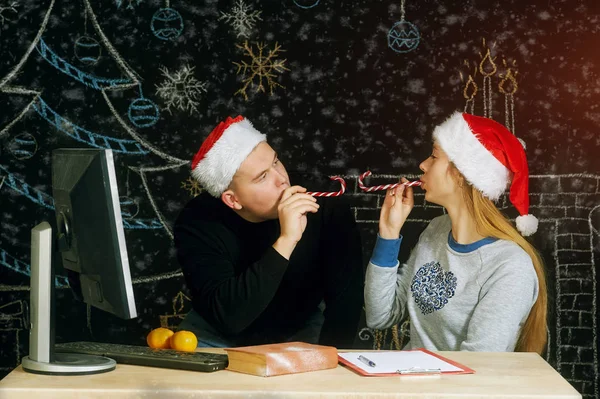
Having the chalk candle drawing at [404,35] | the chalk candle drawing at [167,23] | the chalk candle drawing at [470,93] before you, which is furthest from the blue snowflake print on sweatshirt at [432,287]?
the chalk candle drawing at [167,23]

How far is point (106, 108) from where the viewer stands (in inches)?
137

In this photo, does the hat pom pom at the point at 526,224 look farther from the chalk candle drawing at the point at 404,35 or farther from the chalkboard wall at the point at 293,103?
the chalk candle drawing at the point at 404,35

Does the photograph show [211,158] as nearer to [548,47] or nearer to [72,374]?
[72,374]

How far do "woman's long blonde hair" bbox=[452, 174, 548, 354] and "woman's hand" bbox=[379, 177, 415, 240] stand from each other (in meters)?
0.20

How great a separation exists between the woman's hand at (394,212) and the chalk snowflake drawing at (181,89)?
112 centimetres

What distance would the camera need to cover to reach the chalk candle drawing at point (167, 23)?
3.45m

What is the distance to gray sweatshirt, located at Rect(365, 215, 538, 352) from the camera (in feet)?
7.72

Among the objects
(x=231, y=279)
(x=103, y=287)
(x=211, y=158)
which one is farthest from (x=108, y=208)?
(x=211, y=158)

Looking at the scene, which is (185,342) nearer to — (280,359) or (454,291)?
(280,359)

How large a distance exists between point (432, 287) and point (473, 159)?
0.42 metres

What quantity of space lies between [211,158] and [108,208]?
1.11m

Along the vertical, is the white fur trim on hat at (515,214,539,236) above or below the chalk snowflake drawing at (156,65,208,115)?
below

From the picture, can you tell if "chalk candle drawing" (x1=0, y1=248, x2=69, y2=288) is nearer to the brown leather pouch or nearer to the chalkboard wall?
the chalkboard wall

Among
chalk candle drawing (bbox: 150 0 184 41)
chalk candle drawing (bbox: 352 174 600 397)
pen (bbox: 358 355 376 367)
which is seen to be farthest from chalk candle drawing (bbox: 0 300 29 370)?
pen (bbox: 358 355 376 367)
